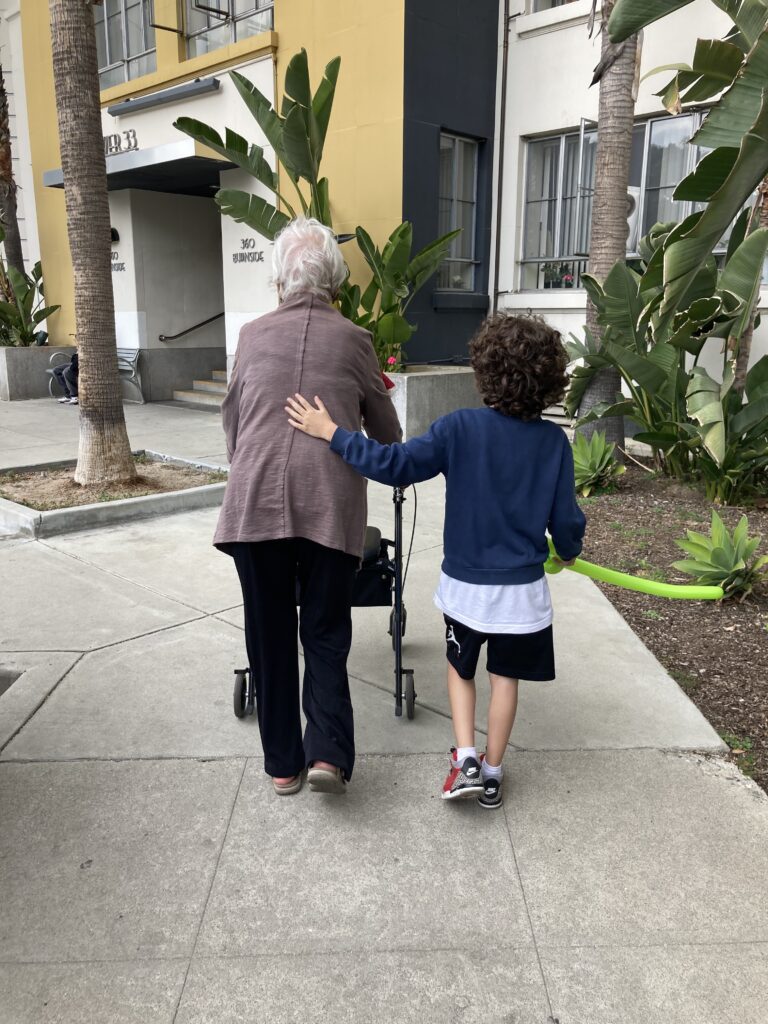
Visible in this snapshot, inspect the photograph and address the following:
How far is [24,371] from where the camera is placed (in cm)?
1420

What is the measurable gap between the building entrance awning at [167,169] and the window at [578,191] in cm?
434

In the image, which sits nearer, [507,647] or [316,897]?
[316,897]

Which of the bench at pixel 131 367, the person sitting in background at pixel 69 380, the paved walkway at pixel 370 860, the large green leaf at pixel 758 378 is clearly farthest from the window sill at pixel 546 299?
the paved walkway at pixel 370 860

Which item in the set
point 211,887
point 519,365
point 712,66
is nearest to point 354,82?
point 712,66

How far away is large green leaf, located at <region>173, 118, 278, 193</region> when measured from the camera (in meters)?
9.00

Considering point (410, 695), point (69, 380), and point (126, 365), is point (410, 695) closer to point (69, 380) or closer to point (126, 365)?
point (69, 380)

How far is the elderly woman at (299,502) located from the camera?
2613mm

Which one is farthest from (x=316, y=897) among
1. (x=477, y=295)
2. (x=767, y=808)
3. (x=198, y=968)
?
(x=477, y=295)

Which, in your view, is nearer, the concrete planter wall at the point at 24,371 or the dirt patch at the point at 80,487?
the dirt patch at the point at 80,487

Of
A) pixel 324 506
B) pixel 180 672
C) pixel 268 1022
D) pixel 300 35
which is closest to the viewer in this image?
pixel 268 1022

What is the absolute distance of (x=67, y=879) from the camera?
8.19 feet

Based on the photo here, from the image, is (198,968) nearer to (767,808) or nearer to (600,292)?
(767,808)

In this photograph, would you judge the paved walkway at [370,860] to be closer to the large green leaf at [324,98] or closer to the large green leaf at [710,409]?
the large green leaf at [710,409]

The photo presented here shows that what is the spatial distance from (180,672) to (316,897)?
1708mm
